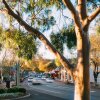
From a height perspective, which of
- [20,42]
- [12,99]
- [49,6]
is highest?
[49,6]

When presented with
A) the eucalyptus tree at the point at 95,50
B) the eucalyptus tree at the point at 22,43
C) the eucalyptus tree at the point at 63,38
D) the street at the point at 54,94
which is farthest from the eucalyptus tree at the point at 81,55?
the eucalyptus tree at the point at 95,50

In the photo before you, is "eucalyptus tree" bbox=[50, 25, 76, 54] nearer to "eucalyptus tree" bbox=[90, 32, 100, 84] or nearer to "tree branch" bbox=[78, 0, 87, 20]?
"tree branch" bbox=[78, 0, 87, 20]

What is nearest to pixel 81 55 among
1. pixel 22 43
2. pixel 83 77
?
pixel 83 77

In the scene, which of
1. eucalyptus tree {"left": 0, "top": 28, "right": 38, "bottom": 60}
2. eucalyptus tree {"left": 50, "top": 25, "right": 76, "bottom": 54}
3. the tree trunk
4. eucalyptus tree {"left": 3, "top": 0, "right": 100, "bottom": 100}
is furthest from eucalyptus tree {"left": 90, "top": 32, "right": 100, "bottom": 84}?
the tree trunk

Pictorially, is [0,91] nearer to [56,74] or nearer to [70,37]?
[70,37]

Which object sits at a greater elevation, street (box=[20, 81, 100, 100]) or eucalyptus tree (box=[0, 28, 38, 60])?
eucalyptus tree (box=[0, 28, 38, 60])

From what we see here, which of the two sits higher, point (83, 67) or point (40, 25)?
point (40, 25)

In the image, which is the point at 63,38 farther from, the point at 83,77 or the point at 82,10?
the point at 83,77

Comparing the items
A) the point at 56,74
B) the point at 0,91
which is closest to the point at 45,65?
the point at 56,74

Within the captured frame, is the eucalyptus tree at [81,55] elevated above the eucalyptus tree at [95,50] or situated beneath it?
situated beneath

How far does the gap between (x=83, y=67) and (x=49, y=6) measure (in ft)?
13.9

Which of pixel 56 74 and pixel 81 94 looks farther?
pixel 56 74

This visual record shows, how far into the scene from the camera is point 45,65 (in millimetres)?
134625

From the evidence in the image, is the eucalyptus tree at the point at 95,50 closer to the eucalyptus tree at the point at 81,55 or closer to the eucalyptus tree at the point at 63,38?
the eucalyptus tree at the point at 63,38
